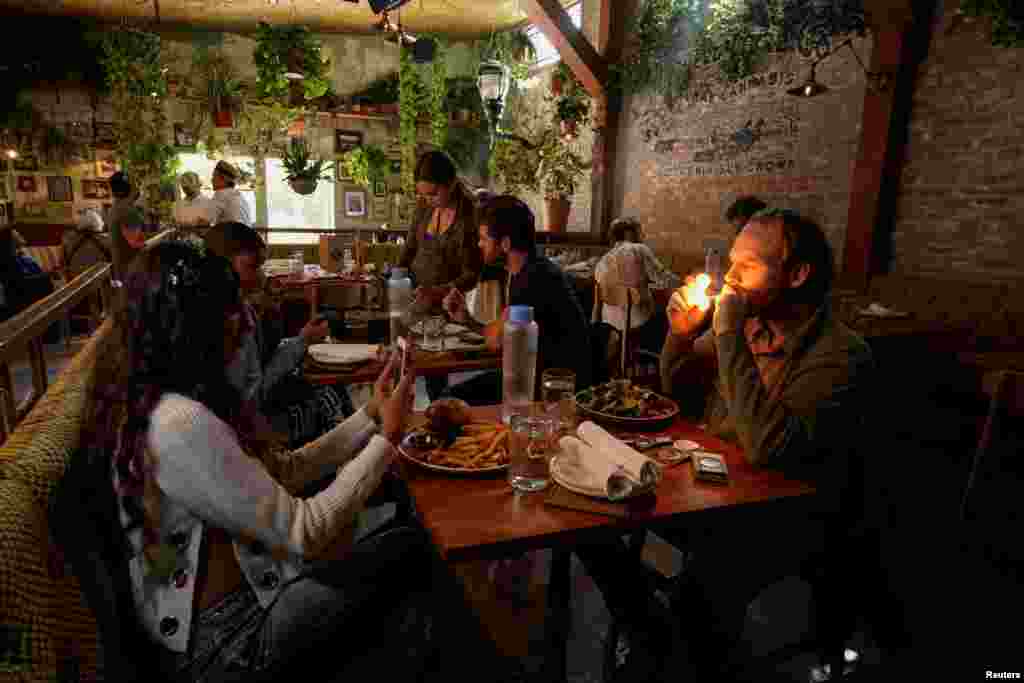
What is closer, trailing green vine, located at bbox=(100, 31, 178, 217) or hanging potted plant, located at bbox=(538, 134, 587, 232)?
hanging potted plant, located at bbox=(538, 134, 587, 232)

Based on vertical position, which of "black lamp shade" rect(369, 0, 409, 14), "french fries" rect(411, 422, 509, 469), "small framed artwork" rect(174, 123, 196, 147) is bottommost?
"french fries" rect(411, 422, 509, 469)

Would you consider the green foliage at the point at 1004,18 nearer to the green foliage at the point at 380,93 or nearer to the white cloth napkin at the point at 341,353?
the white cloth napkin at the point at 341,353

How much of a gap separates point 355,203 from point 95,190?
3896 millimetres

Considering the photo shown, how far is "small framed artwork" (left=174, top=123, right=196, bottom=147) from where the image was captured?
950cm

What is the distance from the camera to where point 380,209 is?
11.2 metres

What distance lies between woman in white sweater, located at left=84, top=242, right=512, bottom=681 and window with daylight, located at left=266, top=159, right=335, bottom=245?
31.6 ft

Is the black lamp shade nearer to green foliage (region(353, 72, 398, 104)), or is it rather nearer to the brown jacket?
the brown jacket

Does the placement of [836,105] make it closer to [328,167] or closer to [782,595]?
[782,595]

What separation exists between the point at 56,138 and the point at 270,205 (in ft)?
10.0

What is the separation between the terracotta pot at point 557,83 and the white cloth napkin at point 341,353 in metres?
6.98

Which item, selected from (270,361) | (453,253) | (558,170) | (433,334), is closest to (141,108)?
(558,170)

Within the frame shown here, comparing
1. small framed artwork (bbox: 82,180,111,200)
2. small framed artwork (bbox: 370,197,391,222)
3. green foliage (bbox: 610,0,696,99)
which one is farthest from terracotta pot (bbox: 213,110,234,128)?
green foliage (bbox: 610,0,696,99)

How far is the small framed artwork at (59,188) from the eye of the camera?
29.2 ft

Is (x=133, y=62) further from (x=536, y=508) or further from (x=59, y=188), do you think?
(x=536, y=508)
